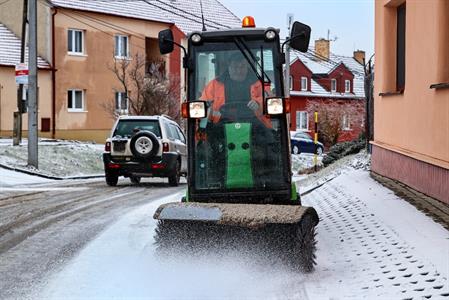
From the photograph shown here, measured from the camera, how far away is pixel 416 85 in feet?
35.9

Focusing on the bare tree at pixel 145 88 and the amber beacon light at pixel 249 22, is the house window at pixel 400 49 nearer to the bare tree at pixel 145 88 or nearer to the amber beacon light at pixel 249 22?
the amber beacon light at pixel 249 22

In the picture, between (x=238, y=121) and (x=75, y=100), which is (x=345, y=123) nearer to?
(x=75, y=100)

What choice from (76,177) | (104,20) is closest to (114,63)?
(104,20)

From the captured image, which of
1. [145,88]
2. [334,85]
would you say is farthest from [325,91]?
[145,88]

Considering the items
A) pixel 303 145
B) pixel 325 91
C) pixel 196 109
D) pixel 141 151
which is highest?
pixel 325 91

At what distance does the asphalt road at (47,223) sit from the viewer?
A: 6.96 m

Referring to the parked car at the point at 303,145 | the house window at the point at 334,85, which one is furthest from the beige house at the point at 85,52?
the house window at the point at 334,85

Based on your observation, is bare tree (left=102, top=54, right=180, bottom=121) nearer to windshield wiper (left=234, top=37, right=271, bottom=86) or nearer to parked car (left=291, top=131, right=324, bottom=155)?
parked car (left=291, top=131, right=324, bottom=155)

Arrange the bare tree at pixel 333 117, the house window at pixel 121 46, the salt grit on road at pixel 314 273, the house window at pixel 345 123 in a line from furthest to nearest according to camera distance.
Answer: the house window at pixel 345 123, the bare tree at pixel 333 117, the house window at pixel 121 46, the salt grit on road at pixel 314 273

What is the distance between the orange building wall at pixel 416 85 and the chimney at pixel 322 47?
50473 millimetres

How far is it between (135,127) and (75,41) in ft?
61.4

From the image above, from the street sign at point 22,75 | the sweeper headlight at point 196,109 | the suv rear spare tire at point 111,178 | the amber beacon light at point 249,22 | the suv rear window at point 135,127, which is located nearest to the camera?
the sweeper headlight at point 196,109

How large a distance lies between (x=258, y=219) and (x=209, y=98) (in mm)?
1695

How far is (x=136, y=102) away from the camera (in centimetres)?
3322
